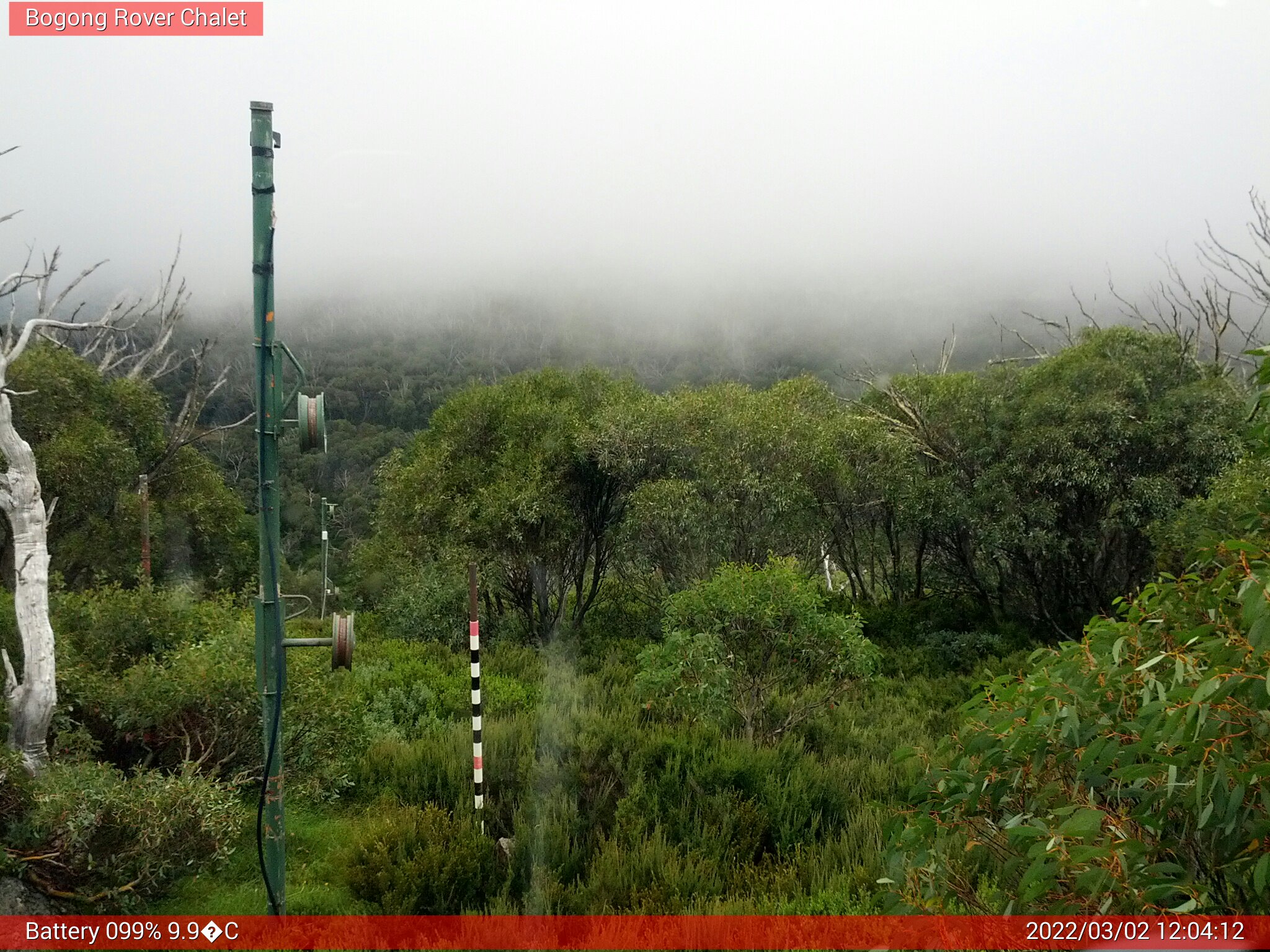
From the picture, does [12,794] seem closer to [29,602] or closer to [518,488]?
[29,602]

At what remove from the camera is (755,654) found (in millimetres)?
8203

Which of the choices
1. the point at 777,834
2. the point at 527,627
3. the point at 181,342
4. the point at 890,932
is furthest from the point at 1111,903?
the point at 527,627

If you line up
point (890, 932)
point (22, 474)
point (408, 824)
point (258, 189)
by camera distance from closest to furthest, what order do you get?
point (890, 932), point (258, 189), point (408, 824), point (22, 474)

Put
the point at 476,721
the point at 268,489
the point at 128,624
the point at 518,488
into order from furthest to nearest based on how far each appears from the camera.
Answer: the point at 518,488 → the point at 128,624 → the point at 476,721 → the point at 268,489

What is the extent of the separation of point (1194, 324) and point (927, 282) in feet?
69.2

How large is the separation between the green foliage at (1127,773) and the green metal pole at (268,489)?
2.65 metres

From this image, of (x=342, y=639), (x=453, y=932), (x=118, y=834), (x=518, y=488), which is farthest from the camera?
(x=518, y=488)

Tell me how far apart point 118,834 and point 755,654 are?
17.6 feet

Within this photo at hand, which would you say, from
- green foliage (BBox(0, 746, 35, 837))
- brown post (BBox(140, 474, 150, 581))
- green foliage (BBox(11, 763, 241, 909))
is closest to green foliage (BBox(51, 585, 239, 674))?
green foliage (BBox(0, 746, 35, 837))

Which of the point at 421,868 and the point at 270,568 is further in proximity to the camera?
the point at 421,868

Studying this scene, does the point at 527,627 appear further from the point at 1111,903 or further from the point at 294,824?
the point at 1111,903

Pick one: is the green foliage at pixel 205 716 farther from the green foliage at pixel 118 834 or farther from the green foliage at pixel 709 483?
the green foliage at pixel 709 483

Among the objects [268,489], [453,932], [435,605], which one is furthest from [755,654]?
[435,605]

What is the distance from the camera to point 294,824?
600 cm
